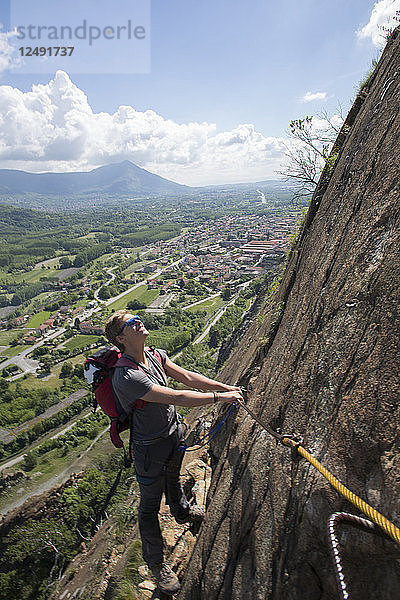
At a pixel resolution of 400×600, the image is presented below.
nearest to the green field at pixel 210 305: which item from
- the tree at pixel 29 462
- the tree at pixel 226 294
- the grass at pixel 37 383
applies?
the tree at pixel 226 294

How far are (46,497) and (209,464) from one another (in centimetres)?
1703

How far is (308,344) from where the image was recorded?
3.59 m

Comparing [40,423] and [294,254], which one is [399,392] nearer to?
[294,254]

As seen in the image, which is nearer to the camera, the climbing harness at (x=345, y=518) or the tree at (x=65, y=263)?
the climbing harness at (x=345, y=518)

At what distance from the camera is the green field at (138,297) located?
8619cm

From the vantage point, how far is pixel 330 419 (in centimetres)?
269

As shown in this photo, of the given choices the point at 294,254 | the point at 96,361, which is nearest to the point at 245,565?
the point at 96,361

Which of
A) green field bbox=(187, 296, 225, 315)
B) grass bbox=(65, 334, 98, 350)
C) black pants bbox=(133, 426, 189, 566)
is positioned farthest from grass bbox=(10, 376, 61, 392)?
black pants bbox=(133, 426, 189, 566)

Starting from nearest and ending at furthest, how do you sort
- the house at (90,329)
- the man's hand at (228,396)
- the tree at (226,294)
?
the man's hand at (228,396) < the house at (90,329) < the tree at (226,294)

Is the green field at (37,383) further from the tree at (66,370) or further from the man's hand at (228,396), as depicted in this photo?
the man's hand at (228,396)

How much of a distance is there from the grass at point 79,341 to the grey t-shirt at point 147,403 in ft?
223

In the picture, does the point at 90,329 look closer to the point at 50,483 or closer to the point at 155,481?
the point at 50,483

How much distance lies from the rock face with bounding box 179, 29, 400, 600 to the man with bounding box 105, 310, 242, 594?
0.52 meters

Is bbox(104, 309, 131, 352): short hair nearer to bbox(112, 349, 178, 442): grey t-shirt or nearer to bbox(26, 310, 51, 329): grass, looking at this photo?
bbox(112, 349, 178, 442): grey t-shirt
